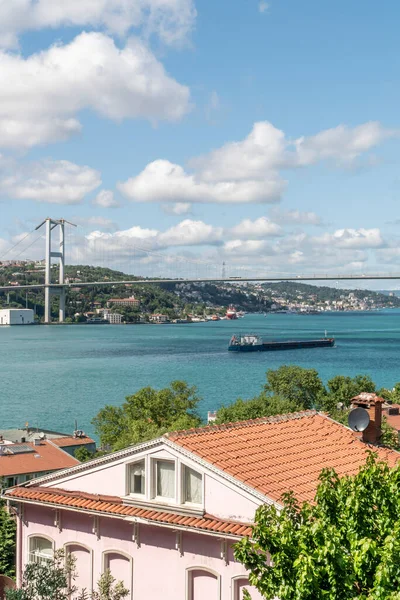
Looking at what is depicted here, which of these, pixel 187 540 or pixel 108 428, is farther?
Result: pixel 108 428

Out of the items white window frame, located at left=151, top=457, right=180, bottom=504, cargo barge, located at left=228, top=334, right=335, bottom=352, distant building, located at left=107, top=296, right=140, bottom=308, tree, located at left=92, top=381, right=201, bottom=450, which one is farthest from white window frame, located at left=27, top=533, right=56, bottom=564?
distant building, located at left=107, top=296, right=140, bottom=308

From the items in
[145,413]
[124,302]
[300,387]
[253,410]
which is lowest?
[300,387]

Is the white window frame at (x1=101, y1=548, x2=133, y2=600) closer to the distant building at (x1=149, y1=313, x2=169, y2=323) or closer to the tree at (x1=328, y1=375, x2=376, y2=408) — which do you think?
the tree at (x1=328, y1=375, x2=376, y2=408)

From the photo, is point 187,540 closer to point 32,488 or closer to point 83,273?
point 32,488

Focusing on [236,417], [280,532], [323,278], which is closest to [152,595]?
[280,532]

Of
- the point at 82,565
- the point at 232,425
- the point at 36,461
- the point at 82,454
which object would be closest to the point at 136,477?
the point at 82,565

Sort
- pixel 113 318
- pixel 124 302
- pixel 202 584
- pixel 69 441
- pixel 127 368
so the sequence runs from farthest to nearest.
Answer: pixel 124 302 → pixel 113 318 → pixel 127 368 → pixel 69 441 → pixel 202 584

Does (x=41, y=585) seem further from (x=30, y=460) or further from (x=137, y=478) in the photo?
(x=30, y=460)
